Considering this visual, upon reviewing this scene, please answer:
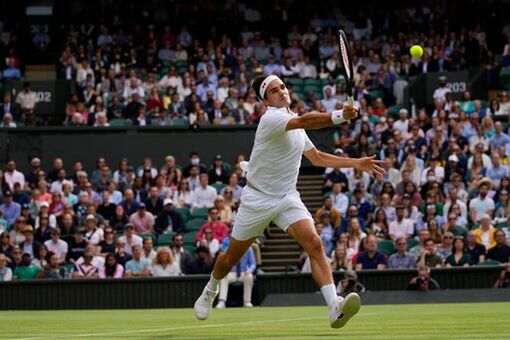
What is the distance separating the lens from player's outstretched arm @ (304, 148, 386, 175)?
1151 centimetres

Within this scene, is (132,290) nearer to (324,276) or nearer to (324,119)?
(324,276)

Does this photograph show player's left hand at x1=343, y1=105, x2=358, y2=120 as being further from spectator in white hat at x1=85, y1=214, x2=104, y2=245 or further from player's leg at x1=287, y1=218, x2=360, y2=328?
spectator in white hat at x1=85, y1=214, x2=104, y2=245

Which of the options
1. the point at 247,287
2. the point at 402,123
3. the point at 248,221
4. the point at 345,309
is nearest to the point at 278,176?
the point at 248,221

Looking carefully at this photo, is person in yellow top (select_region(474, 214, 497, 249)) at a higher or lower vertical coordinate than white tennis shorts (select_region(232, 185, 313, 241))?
lower

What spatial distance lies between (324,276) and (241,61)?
2231cm

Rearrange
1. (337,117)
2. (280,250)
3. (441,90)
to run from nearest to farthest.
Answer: (337,117), (280,250), (441,90)

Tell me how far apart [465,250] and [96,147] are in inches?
392

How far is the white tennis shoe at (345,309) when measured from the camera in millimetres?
10539

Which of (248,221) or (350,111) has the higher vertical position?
(350,111)

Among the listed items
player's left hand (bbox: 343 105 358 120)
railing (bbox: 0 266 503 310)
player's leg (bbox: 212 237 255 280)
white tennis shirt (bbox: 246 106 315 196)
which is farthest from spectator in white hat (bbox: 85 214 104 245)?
player's left hand (bbox: 343 105 358 120)

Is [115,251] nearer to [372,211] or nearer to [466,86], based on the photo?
[372,211]

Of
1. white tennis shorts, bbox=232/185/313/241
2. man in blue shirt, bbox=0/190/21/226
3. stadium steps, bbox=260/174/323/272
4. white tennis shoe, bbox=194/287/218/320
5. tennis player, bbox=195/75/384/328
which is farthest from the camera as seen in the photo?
man in blue shirt, bbox=0/190/21/226

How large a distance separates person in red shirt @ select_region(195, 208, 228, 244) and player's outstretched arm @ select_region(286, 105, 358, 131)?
12731mm

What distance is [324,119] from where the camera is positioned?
10.9 meters
